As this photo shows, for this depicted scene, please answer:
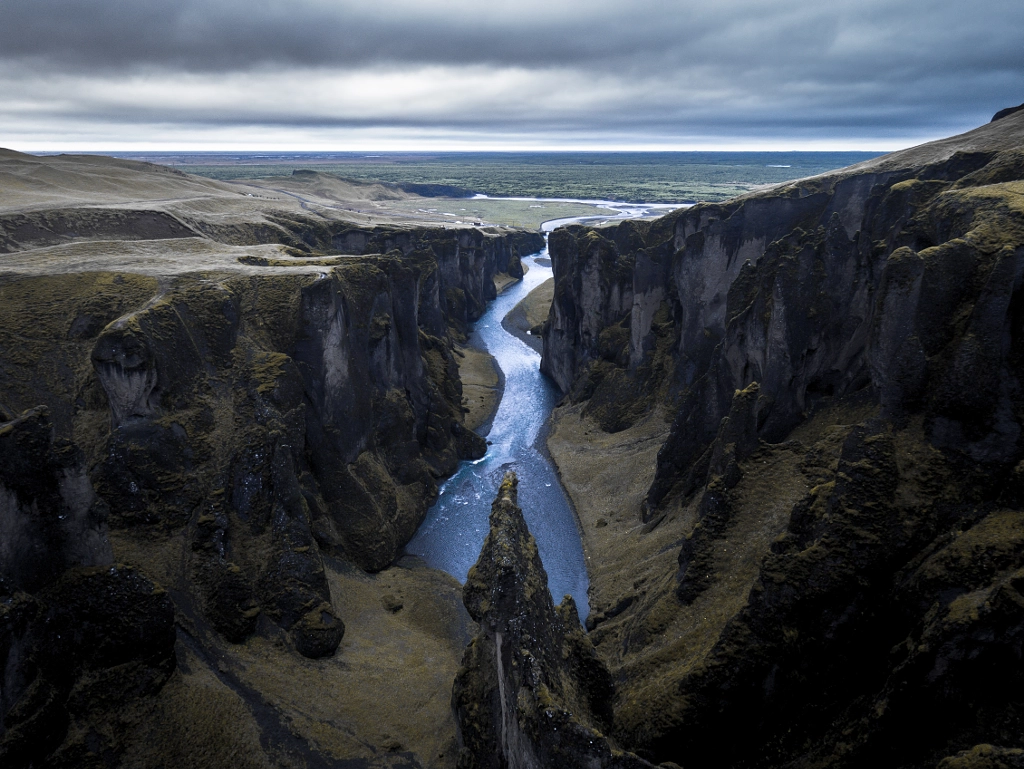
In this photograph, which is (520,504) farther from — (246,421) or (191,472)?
(191,472)

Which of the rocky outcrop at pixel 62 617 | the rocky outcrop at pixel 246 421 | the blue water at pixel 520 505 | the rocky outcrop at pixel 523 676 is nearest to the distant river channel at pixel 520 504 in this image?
the blue water at pixel 520 505

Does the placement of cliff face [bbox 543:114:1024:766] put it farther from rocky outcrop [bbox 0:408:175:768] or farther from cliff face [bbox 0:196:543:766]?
rocky outcrop [bbox 0:408:175:768]

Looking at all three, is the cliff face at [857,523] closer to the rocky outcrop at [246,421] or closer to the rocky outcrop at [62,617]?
the rocky outcrop at [246,421]

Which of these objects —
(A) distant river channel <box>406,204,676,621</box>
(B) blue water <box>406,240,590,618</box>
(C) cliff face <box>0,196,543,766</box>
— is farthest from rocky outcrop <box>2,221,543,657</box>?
(A) distant river channel <box>406,204,676,621</box>

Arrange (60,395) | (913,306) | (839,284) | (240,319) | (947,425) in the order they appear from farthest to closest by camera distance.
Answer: (240,319) < (839,284) < (60,395) < (913,306) < (947,425)

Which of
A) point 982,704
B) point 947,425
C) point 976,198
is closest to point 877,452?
point 947,425

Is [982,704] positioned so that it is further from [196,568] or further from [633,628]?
[196,568]
